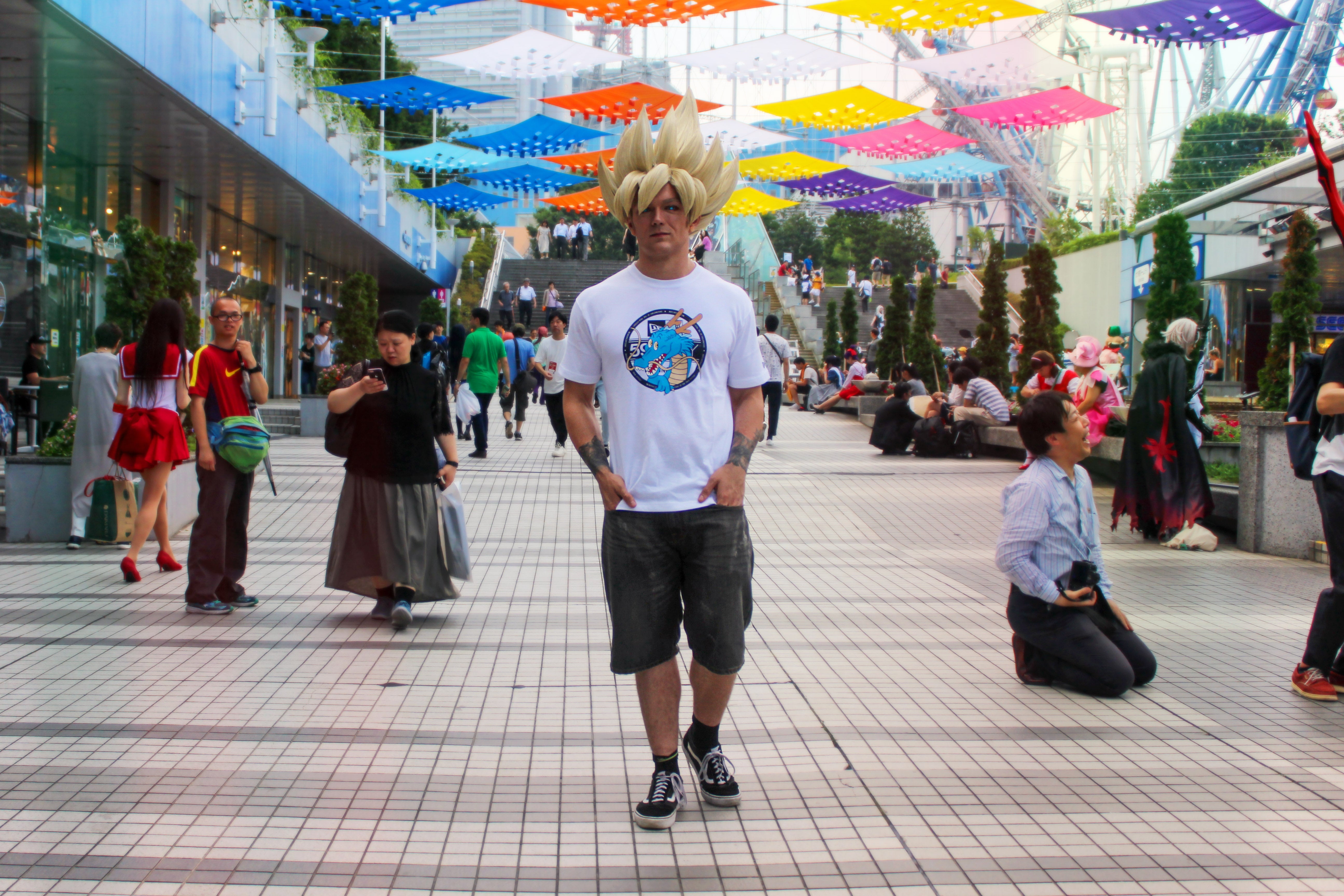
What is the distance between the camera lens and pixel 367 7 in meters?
14.1

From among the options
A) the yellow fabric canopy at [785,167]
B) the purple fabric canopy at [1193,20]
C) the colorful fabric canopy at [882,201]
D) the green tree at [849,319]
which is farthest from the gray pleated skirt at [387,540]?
the green tree at [849,319]

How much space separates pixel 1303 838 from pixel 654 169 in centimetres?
257

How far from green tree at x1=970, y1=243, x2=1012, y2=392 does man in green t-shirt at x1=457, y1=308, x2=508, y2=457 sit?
7.35 metres

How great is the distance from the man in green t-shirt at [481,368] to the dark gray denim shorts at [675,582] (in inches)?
439

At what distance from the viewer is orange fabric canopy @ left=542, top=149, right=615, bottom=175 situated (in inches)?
977

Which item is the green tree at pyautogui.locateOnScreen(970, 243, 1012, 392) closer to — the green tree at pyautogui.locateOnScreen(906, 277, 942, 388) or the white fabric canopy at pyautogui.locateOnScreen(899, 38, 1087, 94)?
the white fabric canopy at pyautogui.locateOnScreen(899, 38, 1087, 94)

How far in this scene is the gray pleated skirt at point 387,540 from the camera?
19.0 feet

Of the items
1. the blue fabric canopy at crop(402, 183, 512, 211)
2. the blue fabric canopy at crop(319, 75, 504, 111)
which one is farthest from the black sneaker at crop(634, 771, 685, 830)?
the blue fabric canopy at crop(402, 183, 512, 211)

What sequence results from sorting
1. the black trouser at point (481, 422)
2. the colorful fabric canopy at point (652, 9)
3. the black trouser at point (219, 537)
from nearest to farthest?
the black trouser at point (219, 537) < the black trouser at point (481, 422) < the colorful fabric canopy at point (652, 9)

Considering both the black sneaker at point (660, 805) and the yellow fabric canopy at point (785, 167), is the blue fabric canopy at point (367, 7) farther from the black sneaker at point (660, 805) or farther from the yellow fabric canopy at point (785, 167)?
the black sneaker at point (660, 805)

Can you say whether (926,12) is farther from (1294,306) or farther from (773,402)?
(1294,306)

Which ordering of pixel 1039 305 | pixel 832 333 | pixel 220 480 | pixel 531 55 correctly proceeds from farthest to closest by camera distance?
pixel 832 333 → pixel 531 55 → pixel 1039 305 → pixel 220 480

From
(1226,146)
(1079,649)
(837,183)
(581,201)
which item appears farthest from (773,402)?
(1226,146)

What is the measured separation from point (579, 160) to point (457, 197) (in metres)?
5.14
